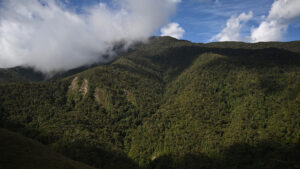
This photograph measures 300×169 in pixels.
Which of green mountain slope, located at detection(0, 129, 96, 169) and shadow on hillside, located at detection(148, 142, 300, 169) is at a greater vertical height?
green mountain slope, located at detection(0, 129, 96, 169)

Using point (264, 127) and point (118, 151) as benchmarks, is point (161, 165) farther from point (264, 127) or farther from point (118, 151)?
point (264, 127)

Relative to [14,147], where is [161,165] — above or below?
below

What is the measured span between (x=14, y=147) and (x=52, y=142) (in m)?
93.0

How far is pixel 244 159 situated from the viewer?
4904 inches

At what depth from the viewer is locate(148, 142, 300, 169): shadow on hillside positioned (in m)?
102

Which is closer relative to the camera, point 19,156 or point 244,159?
point 19,156

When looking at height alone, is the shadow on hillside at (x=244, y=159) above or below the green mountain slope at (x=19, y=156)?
below

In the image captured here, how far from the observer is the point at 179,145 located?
164375 mm

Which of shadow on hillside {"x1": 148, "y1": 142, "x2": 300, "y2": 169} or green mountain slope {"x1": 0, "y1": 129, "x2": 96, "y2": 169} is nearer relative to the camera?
green mountain slope {"x1": 0, "y1": 129, "x2": 96, "y2": 169}

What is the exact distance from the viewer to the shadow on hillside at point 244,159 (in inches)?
4033

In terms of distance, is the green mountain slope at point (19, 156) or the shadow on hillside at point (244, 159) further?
the shadow on hillside at point (244, 159)

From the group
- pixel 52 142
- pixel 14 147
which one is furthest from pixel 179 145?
pixel 14 147

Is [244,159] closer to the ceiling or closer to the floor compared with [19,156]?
closer to the floor

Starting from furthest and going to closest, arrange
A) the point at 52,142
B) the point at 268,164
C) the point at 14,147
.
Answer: the point at 52,142 < the point at 268,164 < the point at 14,147
